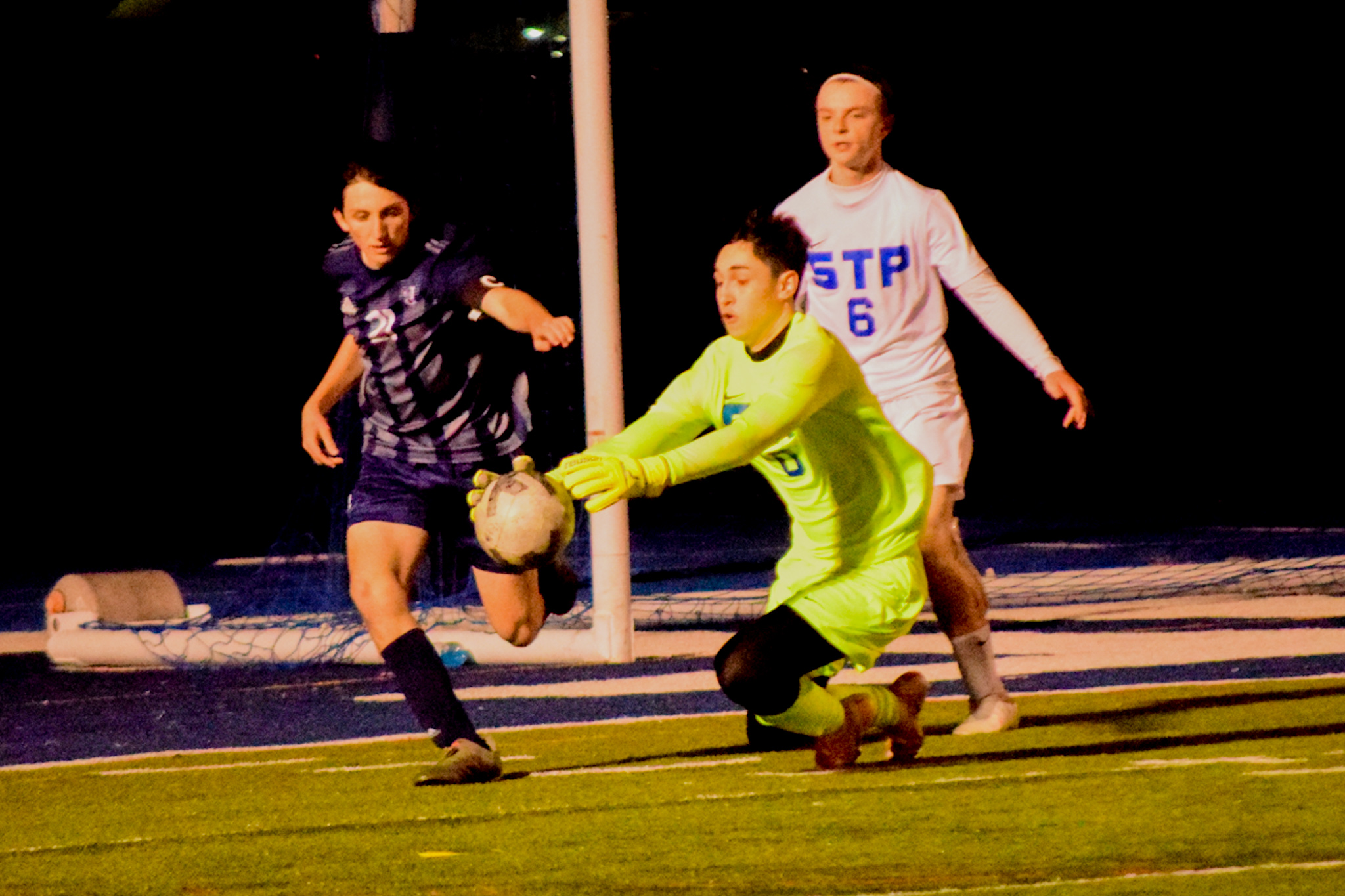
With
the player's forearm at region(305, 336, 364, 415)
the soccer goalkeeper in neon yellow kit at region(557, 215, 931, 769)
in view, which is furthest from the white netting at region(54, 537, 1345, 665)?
the soccer goalkeeper in neon yellow kit at region(557, 215, 931, 769)

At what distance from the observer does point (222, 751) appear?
21.1 ft

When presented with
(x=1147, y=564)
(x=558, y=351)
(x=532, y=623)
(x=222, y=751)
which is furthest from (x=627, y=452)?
(x=1147, y=564)

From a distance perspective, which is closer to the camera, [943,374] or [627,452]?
[627,452]

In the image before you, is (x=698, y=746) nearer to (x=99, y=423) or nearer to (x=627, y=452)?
(x=627, y=452)

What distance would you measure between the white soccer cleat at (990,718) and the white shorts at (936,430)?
678 millimetres

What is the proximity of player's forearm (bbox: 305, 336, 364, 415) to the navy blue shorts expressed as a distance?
0.37m

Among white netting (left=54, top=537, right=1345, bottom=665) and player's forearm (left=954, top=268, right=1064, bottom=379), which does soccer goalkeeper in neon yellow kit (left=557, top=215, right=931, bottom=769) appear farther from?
white netting (left=54, top=537, right=1345, bottom=665)

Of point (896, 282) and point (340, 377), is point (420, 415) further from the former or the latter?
point (896, 282)

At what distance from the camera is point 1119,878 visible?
379 cm

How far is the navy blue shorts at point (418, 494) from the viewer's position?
5504mm

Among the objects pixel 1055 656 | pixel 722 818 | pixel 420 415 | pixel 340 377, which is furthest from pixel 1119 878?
pixel 1055 656

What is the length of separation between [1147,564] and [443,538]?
9.21 m

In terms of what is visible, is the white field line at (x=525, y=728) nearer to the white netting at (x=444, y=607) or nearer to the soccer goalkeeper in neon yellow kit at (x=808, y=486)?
the soccer goalkeeper in neon yellow kit at (x=808, y=486)

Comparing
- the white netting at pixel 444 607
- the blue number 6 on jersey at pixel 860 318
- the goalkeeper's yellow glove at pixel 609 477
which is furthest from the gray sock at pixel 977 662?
the white netting at pixel 444 607
